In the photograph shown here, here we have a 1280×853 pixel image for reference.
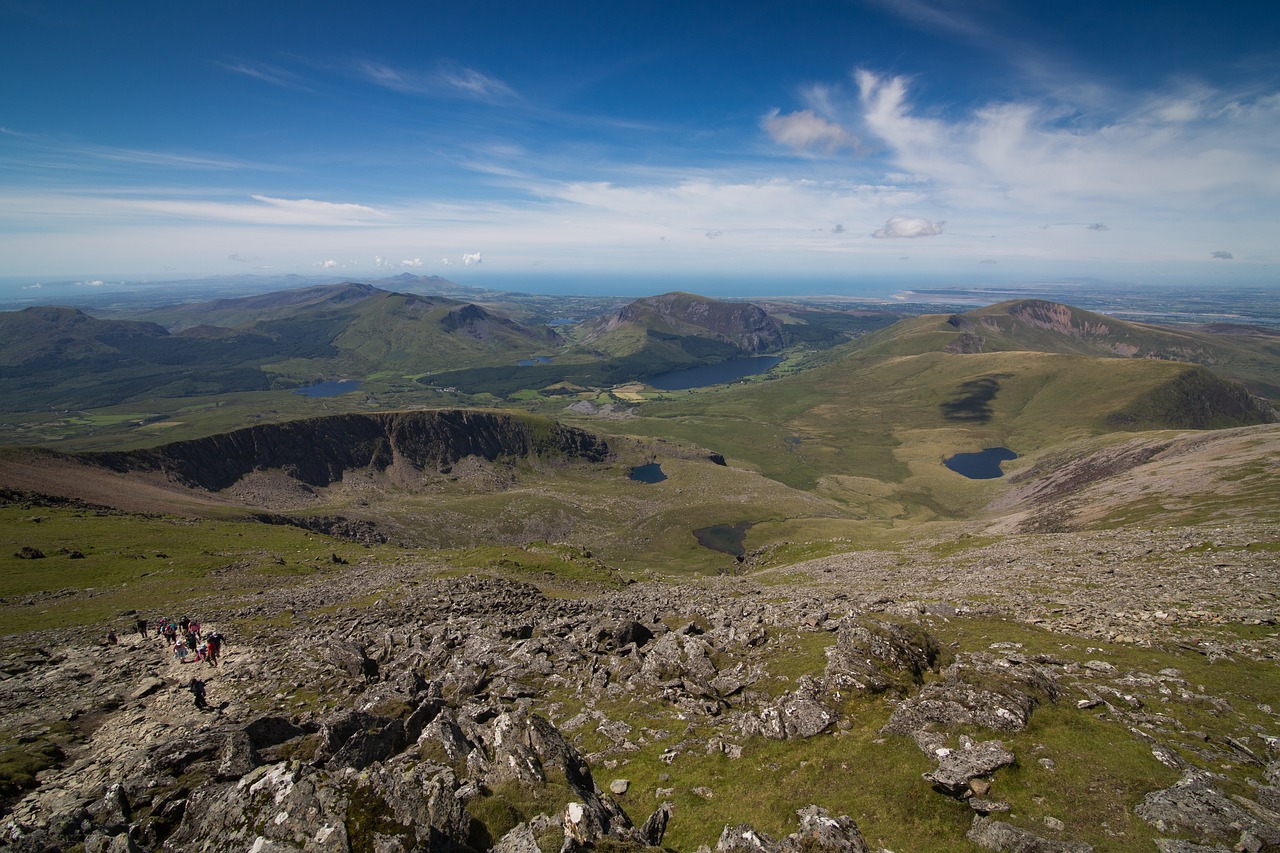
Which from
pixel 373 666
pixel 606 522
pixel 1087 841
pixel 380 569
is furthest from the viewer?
pixel 606 522

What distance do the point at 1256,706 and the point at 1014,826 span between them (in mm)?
15769

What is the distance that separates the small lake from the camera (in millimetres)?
142250

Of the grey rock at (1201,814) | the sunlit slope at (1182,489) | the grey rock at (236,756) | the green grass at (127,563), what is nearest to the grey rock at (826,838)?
the grey rock at (1201,814)

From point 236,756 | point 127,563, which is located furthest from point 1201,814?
point 127,563

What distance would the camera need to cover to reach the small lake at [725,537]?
142250 mm

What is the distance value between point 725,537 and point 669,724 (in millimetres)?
126883

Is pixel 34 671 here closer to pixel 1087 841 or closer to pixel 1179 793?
pixel 1087 841

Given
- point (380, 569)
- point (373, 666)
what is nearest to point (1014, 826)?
point (373, 666)

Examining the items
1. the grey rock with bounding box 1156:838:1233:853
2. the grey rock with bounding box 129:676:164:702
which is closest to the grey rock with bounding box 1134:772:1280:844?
the grey rock with bounding box 1156:838:1233:853

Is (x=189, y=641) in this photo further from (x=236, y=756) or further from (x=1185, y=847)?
(x=1185, y=847)

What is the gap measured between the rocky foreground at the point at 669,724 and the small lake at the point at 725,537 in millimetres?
96257

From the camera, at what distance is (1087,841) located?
51.8ft

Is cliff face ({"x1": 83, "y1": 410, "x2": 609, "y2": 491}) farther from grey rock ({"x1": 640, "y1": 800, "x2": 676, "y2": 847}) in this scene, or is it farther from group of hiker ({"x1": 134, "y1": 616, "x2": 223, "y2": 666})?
grey rock ({"x1": 640, "y1": 800, "x2": 676, "y2": 847})

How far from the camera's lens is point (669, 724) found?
2706cm
